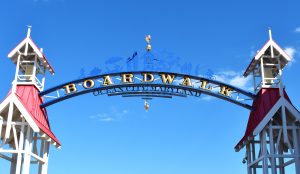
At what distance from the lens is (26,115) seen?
24062 mm

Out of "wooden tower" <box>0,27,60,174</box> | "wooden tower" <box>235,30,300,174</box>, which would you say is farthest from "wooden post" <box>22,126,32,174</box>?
"wooden tower" <box>235,30,300,174</box>

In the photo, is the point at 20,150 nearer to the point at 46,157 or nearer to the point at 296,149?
the point at 46,157

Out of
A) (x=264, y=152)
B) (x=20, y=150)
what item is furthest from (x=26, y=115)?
(x=264, y=152)

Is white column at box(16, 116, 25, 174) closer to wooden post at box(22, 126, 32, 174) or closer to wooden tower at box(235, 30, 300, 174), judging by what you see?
wooden post at box(22, 126, 32, 174)

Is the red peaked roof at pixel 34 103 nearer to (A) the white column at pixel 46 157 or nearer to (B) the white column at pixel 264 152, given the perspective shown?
(A) the white column at pixel 46 157

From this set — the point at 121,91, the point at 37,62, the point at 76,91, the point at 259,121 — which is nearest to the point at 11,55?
the point at 37,62

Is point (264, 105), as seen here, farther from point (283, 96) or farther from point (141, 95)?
point (141, 95)

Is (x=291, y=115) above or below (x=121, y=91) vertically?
below

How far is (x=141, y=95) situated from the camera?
2780cm

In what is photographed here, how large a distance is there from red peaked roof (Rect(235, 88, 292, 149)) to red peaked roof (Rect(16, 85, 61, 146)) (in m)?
10.8

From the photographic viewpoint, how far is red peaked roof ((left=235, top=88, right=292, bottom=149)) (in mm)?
25625

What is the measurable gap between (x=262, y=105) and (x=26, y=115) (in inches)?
491

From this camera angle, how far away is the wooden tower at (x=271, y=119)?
24.3 m

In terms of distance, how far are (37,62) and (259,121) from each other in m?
13.1
